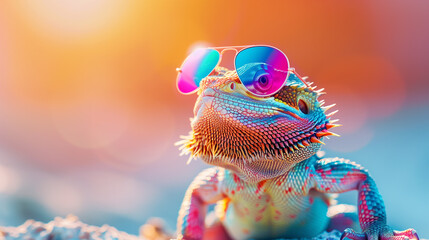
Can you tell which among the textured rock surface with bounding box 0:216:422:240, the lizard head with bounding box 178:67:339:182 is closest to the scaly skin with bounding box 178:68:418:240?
the lizard head with bounding box 178:67:339:182

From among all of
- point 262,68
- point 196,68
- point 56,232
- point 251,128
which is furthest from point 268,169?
point 56,232

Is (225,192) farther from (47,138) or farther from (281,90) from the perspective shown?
(47,138)

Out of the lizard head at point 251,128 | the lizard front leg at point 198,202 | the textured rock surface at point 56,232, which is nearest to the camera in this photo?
the lizard head at point 251,128

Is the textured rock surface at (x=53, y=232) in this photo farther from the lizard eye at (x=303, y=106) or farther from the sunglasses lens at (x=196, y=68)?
the lizard eye at (x=303, y=106)

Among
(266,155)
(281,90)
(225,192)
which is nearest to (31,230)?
(225,192)

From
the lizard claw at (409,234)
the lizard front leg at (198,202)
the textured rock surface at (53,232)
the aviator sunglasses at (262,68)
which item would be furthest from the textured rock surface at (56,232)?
the lizard claw at (409,234)

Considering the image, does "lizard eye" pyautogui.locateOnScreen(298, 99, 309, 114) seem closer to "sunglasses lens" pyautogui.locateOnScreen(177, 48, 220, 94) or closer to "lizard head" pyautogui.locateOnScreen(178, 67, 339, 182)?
"lizard head" pyautogui.locateOnScreen(178, 67, 339, 182)

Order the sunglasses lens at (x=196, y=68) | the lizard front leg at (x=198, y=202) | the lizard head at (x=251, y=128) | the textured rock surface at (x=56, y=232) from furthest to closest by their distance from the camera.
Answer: the lizard front leg at (x=198, y=202)
the sunglasses lens at (x=196, y=68)
the textured rock surface at (x=56, y=232)
the lizard head at (x=251, y=128)

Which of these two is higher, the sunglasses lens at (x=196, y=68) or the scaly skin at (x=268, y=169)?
the sunglasses lens at (x=196, y=68)
